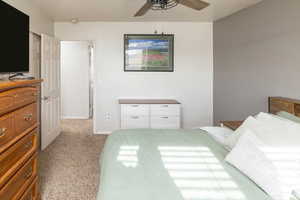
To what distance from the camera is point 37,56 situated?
13.4ft

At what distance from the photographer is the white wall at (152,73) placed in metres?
4.97

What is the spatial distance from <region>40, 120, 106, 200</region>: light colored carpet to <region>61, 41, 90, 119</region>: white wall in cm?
173

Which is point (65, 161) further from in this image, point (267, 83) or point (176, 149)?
point (267, 83)

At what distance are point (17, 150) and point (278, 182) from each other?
5.69ft

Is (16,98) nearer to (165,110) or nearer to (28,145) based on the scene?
(28,145)

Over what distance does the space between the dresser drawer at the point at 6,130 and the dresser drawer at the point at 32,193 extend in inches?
22.0

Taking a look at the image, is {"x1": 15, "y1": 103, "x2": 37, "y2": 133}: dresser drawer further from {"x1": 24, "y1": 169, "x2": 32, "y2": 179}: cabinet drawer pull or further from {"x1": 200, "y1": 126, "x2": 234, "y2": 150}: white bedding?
{"x1": 200, "y1": 126, "x2": 234, "y2": 150}: white bedding

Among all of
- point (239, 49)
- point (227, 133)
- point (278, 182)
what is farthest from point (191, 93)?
point (278, 182)

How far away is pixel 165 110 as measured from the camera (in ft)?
14.7

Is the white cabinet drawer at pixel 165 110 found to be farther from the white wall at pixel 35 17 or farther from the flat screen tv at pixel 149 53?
the white wall at pixel 35 17

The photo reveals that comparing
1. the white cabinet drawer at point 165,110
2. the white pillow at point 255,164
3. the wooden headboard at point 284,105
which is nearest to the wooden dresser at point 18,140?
the white pillow at point 255,164

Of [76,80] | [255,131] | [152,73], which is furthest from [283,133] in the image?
[76,80]

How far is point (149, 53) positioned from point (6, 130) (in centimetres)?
374

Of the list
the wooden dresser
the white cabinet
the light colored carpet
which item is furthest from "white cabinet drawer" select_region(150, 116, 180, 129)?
the wooden dresser
